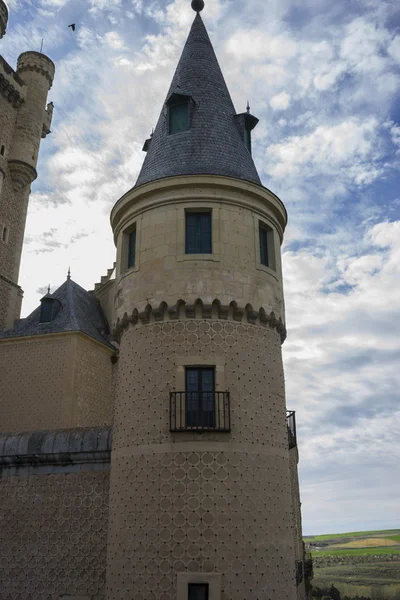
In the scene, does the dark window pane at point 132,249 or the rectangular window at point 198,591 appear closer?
the rectangular window at point 198,591

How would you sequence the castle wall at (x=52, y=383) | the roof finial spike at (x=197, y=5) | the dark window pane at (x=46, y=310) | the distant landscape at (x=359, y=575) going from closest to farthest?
the roof finial spike at (x=197, y=5) → the castle wall at (x=52, y=383) → the dark window pane at (x=46, y=310) → the distant landscape at (x=359, y=575)

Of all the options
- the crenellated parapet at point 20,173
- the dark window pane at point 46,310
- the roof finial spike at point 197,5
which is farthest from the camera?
the crenellated parapet at point 20,173

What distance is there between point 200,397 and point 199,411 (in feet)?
1.04

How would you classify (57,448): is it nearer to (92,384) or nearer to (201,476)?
(201,476)

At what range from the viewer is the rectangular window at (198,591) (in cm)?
998

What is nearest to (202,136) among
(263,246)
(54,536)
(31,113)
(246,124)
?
(246,124)

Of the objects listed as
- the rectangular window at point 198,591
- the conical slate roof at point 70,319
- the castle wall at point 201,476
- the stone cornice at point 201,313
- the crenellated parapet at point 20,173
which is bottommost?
the rectangular window at point 198,591

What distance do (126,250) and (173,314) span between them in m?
3.08

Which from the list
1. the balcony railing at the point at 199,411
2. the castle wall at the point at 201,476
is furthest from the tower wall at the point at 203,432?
the balcony railing at the point at 199,411

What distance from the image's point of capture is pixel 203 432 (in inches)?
432

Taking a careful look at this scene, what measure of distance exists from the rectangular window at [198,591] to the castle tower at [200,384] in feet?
0.06

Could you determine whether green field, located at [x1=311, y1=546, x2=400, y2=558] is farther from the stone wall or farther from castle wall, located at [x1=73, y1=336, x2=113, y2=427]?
the stone wall

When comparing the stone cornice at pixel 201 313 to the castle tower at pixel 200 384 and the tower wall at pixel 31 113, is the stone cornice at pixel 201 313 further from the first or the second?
the tower wall at pixel 31 113

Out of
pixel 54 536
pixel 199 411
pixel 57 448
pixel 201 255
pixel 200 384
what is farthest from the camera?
pixel 57 448
